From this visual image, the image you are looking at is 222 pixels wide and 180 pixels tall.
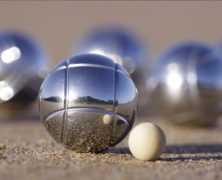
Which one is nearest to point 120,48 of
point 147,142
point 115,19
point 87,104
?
point 87,104

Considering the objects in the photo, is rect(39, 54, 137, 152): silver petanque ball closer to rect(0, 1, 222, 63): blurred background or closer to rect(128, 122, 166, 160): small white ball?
rect(128, 122, 166, 160): small white ball

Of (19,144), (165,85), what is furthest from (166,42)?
(19,144)

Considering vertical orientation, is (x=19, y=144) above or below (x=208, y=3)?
below

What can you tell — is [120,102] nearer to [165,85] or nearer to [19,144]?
[19,144]

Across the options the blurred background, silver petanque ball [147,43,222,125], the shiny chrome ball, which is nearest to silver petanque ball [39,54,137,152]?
silver petanque ball [147,43,222,125]

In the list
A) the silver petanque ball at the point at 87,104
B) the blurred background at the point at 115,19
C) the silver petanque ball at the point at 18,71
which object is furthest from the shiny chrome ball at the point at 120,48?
the blurred background at the point at 115,19

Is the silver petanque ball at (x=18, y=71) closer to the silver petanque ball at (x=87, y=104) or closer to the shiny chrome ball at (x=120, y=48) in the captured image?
the shiny chrome ball at (x=120, y=48)
